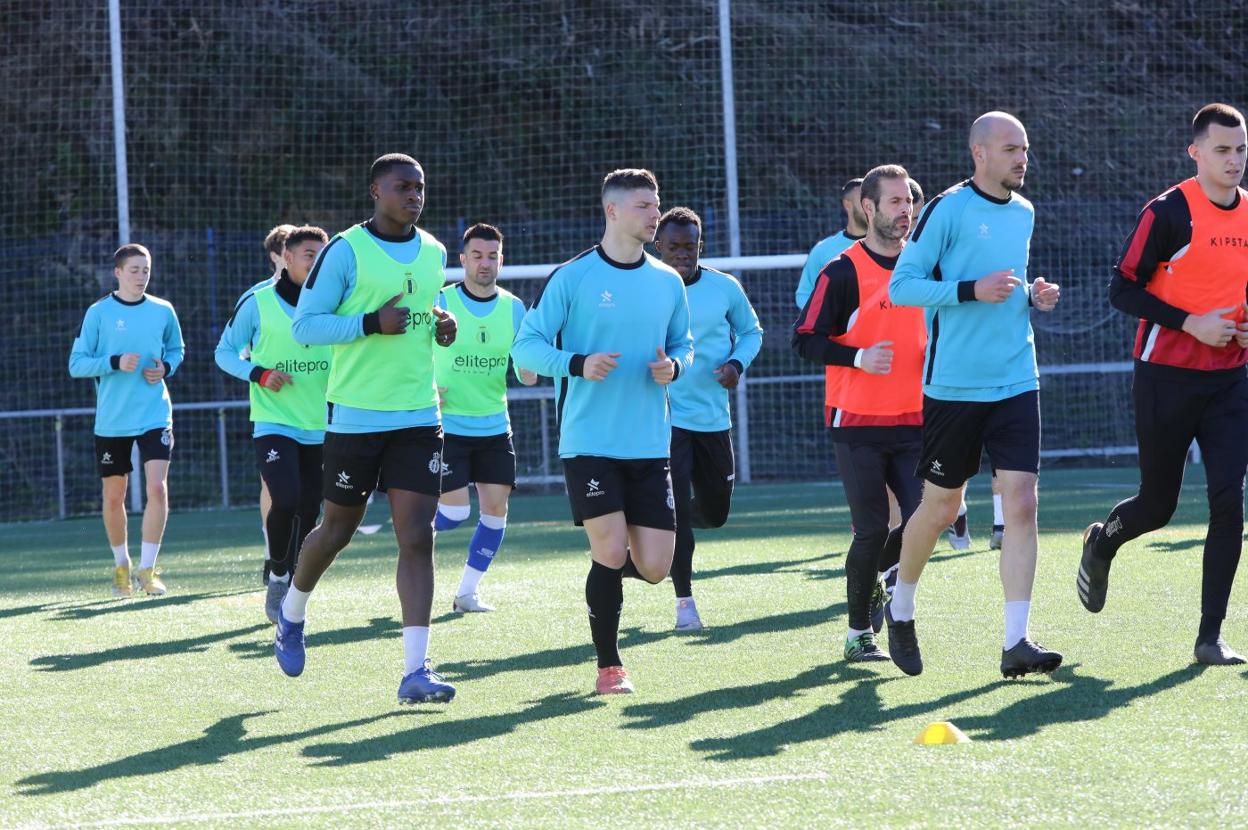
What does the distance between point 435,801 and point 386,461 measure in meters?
2.32

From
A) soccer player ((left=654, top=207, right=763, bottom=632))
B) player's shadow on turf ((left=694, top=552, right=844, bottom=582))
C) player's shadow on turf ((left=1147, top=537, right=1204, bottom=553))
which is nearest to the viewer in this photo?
soccer player ((left=654, top=207, right=763, bottom=632))

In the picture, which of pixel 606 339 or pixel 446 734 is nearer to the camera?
pixel 446 734

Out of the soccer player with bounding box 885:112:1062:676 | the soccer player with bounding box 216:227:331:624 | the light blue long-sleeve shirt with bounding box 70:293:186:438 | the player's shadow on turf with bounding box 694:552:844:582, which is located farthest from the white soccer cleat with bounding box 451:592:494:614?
the soccer player with bounding box 885:112:1062:676

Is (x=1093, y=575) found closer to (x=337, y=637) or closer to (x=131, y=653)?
(x=337, y=637)

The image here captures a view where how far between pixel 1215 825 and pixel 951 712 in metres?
1.73

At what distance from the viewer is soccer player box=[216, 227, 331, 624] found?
892 centimetres

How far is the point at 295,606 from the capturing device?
23.5 ft

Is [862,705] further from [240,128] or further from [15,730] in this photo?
[240,128]

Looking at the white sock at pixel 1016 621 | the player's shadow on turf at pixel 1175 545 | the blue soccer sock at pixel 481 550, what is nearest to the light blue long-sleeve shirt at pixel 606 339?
the white sock at pixel 1016 621

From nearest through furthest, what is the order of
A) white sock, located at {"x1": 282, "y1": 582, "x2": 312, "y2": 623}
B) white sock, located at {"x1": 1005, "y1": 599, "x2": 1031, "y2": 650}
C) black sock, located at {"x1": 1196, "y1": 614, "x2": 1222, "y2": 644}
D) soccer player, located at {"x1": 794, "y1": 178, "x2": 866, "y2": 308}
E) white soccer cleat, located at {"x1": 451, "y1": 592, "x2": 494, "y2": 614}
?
white sock, located at {"x1": 1005, "y1": 599, "x2": 1031, "y2": 650}, black sock, located at {"x1": 1196, "y1": 614, "x2": 1222, "y2": 644}, white sock, located at {"x1": 282, "y1": 582, "x2": 312, "y2": 623}, soccer player, located at {"x1": 794, "y1": 178, "x2": 866, "y2": 308}, white soccer cleat, located at {"x1": 451, "y1": 592, "x2": 494, "y2": 614}

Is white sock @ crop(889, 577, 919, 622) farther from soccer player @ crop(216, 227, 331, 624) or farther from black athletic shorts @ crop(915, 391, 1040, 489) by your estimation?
soccer player @ crop(216, 227, 331, 624)

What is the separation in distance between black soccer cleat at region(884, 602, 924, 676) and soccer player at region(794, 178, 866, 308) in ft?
8.03

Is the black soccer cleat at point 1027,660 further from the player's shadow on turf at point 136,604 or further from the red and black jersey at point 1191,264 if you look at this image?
the player's shadow on turf at point 136,604

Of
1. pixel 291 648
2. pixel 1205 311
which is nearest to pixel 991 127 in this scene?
pixel 1205 311
